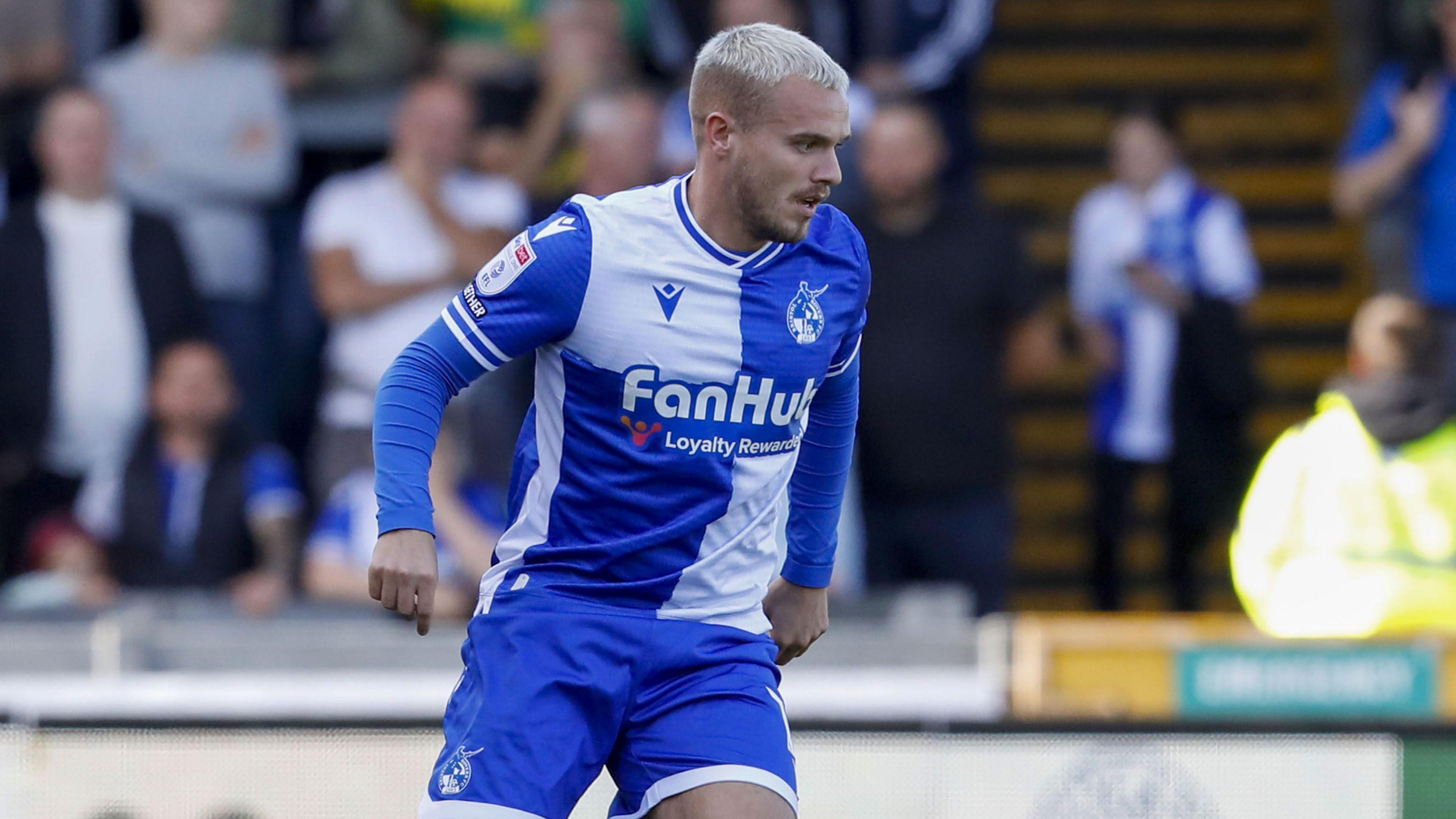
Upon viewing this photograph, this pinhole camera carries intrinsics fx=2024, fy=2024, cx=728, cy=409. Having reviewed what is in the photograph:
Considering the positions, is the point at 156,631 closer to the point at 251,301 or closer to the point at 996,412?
the point at 251,301

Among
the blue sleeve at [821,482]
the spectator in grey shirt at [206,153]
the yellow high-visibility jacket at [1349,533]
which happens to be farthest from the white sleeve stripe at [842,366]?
the spectator in grey shirt at [206,153]

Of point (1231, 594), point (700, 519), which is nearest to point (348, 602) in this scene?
point (700, 519)

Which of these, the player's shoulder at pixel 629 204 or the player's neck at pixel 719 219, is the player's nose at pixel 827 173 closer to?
the player's neck at pixel 719 219

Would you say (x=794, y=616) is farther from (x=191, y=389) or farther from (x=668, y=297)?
(x=191, y=389)

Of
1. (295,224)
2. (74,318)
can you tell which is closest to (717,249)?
(74,318)

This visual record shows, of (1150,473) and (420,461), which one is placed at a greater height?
(1150,473)

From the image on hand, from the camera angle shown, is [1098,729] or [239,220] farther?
[239,220]

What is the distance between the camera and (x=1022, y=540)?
397 inches

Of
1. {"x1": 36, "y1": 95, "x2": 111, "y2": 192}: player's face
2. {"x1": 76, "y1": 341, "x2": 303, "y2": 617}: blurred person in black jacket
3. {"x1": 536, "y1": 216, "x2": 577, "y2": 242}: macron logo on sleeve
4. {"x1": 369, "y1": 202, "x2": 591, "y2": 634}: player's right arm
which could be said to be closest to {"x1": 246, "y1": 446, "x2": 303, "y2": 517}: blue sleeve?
{"x1": 76, "y1": 341, "x2": 303, "y2": 617}: blurred person in black jacket

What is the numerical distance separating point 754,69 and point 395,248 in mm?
4446

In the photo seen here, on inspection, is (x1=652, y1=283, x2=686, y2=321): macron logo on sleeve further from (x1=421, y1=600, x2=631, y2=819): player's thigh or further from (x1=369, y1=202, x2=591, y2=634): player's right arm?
(x1=421, y1=600, x2=631, y2=819): player's thigh

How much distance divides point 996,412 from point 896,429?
0.41 meters

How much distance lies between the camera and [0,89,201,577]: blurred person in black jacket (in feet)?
25.3

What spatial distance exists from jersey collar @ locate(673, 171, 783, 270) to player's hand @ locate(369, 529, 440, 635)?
729 mm
